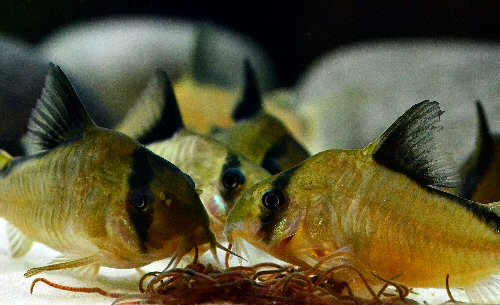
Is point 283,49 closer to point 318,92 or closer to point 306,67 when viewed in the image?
point 306,67

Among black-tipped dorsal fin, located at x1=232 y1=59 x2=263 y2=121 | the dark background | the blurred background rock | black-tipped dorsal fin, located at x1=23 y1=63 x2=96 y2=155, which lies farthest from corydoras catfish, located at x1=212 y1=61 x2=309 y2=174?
the dark background

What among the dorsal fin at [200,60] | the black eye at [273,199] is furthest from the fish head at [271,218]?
the dorsal fin at [200,60]

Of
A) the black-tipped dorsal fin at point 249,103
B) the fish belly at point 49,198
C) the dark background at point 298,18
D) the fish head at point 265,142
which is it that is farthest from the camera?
the dark background at point 298,18

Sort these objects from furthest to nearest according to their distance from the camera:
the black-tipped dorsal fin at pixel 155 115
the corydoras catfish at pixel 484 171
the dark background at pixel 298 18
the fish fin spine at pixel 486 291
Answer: the dark background at pixel 298 18
the corydoras catfish at pixel 484 171
the black-tipped dorsal fin at pixel 155 115
the fish fin spine at pixel 486 291

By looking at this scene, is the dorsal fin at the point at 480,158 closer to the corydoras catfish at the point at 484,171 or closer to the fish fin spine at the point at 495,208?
the corydoras catfish at the point at 484,171

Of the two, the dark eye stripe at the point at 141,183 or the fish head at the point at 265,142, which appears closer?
the dark eye stripe at the point at 141,183

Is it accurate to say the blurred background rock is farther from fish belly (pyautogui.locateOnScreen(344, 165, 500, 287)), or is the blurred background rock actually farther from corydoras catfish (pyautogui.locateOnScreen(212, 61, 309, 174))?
fish belly (pyautogui.locateOnScreen(344, 165, 500, 287))

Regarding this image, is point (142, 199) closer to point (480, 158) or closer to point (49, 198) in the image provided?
point (49, 198)
